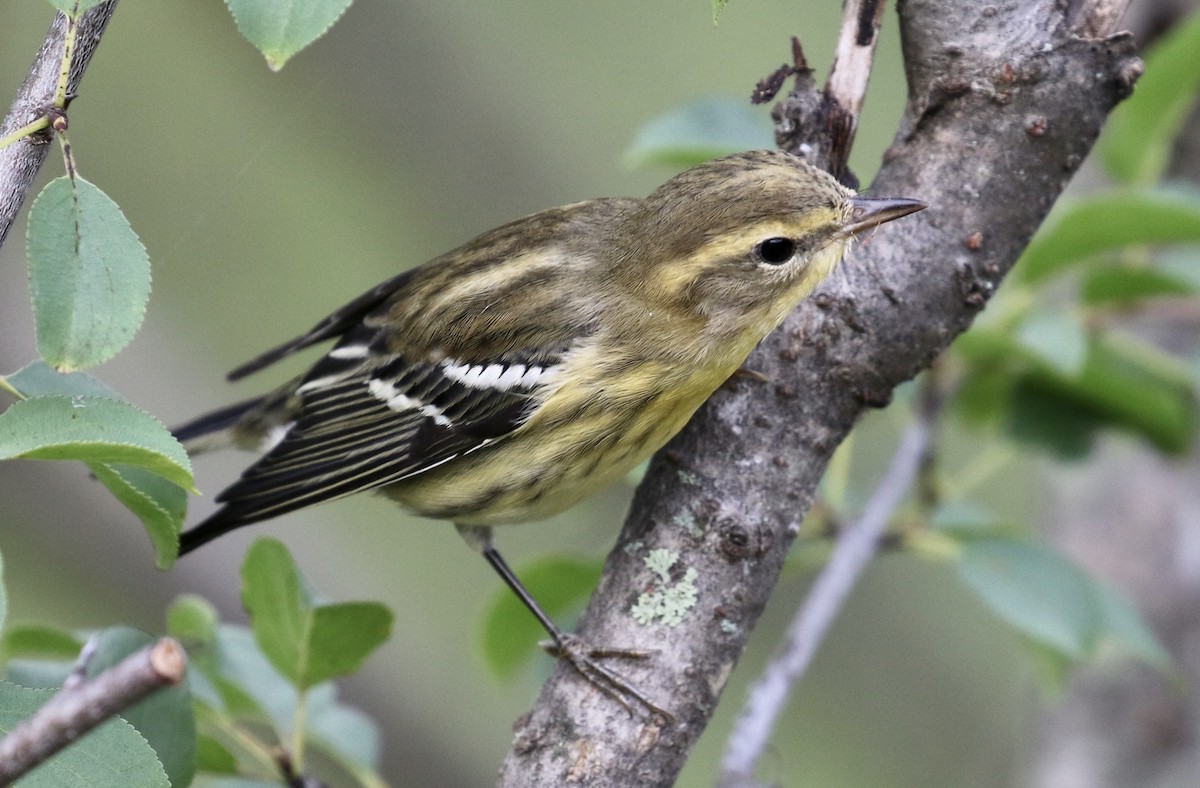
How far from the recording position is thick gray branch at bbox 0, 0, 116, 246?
181cm

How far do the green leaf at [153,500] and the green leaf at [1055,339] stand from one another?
6.70 feet

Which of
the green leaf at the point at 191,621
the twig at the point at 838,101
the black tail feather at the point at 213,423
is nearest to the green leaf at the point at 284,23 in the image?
the twig at the point at 838,101

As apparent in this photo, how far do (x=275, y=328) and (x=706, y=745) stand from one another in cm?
344

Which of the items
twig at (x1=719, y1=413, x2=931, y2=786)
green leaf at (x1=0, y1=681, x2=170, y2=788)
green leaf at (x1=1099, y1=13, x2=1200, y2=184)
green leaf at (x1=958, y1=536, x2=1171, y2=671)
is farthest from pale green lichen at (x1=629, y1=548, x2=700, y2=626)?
green leaf at (x1=1099, y1=13, x2=1200, y2=184)

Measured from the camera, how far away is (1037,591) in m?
3.20

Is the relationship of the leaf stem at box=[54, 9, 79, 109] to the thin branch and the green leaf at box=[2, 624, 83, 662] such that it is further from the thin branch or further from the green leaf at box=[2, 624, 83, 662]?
the thin branch

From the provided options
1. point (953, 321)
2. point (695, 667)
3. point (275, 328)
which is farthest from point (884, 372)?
point (275, 328)

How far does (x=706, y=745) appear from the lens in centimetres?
738

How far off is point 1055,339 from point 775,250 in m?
0.78

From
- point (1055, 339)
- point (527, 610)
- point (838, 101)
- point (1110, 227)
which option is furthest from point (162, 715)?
point (1110, 227)

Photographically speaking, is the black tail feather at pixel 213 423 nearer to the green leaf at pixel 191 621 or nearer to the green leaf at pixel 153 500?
the green leaf at pixel 191 621

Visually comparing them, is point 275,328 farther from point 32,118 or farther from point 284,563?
point 32,118

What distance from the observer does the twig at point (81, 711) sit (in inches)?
46.9

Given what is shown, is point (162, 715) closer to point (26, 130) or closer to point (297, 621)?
point (297, 621)
